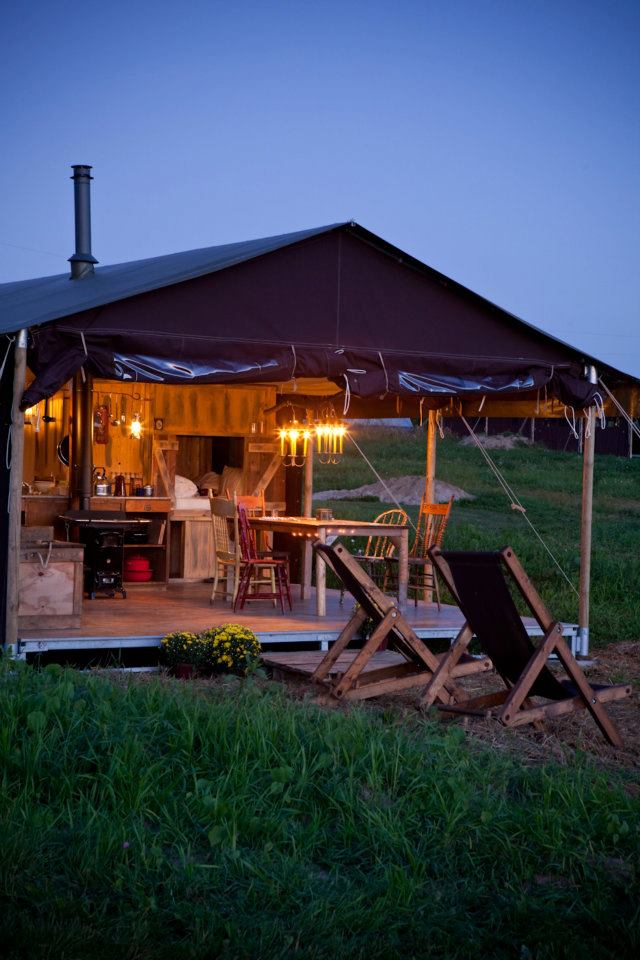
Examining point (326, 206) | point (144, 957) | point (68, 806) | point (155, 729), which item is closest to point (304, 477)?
point (155, 729)

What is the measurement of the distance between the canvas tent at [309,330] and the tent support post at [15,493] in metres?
0.11

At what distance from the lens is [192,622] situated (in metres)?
9.65

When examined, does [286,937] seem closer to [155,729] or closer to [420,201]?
[155,729]

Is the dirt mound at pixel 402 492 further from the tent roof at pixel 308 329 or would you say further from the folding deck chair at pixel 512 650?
the folding deck chair at pixel 512 650

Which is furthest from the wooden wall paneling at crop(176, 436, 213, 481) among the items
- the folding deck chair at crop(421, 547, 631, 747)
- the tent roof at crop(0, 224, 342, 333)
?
the folding deck chair at crop(421, 547, 631, 747)

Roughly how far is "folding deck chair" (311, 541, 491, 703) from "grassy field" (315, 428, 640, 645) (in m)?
4.35

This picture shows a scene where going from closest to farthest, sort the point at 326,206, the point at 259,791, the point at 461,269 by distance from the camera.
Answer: the point at 259,791 → the point at 461,269 → the point at 326,206

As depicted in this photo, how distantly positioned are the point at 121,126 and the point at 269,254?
38.8 feet

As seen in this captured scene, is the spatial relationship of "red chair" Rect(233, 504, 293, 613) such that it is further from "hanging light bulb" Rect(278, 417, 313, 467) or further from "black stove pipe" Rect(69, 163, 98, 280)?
"black stove pipe" Rect(69, 163, 98, 280)

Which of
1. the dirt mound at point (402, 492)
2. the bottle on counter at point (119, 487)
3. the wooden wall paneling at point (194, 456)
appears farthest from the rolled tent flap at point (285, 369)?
the dirt mound at point (402, 492)

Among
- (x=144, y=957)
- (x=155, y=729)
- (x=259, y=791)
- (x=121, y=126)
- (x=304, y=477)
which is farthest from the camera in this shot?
(x=121, y=126)

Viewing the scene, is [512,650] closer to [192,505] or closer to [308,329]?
[308,329]

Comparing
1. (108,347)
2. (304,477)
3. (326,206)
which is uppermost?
(326,206)

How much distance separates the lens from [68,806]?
4.47 meters
